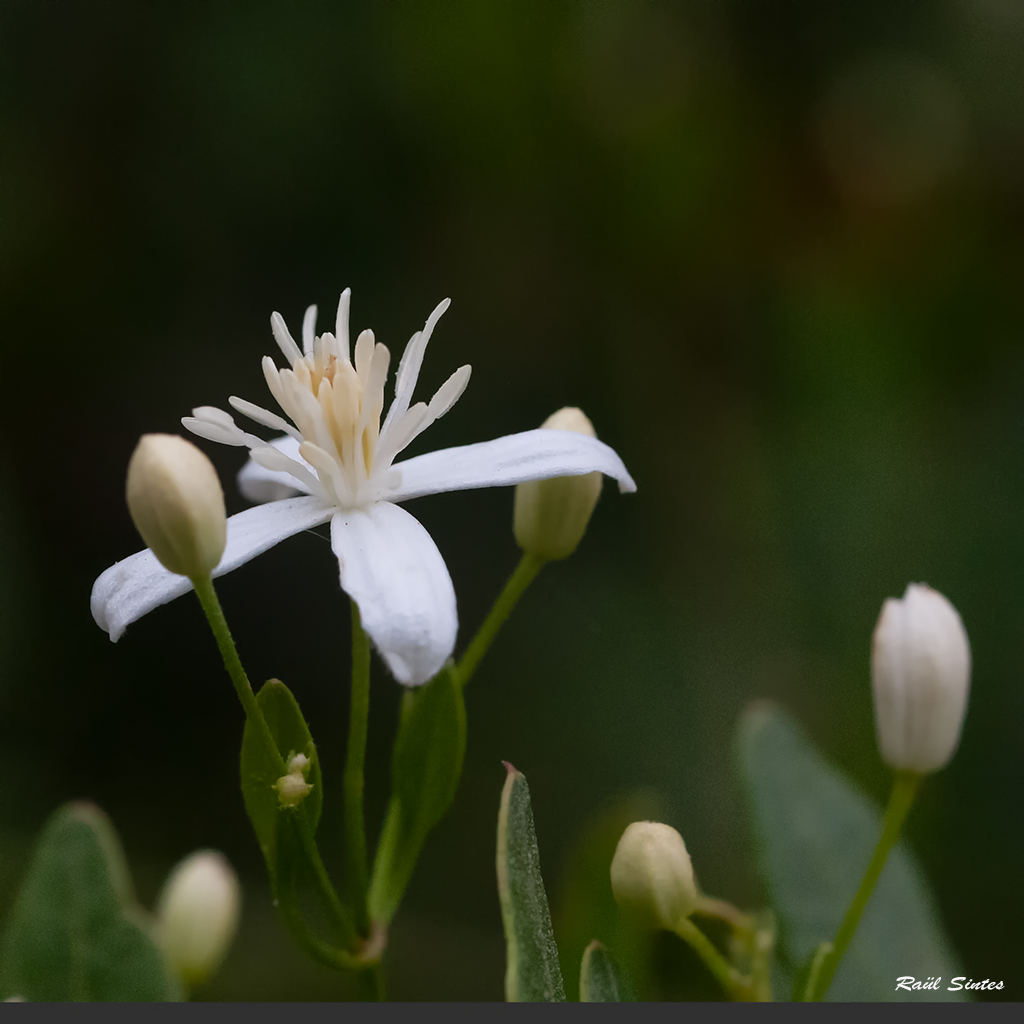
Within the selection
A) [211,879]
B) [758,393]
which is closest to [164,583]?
[211,879]

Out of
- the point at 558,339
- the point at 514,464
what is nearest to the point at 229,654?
the point at 514,464

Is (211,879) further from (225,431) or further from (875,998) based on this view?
(875,998)

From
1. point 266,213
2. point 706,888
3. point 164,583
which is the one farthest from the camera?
point 266,213

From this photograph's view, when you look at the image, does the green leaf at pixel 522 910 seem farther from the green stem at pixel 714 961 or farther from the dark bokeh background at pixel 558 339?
the dark bokeh background at pixel 558 339

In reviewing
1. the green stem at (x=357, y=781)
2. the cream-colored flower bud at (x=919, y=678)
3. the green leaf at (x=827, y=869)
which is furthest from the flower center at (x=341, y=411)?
the green leaf at (x=827, y=869)

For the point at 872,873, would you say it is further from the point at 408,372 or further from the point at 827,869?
the point at 408,372
